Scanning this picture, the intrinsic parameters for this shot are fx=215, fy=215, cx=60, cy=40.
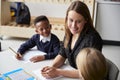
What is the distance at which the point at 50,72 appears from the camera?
51.0 inches

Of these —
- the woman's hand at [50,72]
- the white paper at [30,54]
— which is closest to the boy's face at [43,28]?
the white paper at [30,54]

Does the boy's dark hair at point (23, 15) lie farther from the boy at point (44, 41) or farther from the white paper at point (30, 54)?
the white paper at point (30, 54)

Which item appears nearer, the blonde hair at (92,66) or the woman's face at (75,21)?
the blonde hair at (92,66)

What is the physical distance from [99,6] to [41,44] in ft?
5.04

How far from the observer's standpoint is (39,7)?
358cm

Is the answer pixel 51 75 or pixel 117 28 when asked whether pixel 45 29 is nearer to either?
pixel 51 75

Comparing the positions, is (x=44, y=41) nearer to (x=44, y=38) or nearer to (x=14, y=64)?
(x=44, y=38)

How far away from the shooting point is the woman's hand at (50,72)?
4.22 ft

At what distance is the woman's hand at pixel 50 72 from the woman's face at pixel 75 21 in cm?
32

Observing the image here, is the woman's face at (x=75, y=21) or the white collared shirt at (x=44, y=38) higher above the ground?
the woman's face at (x=75, y=21)

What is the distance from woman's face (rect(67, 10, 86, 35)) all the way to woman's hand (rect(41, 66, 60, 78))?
32 centimetres

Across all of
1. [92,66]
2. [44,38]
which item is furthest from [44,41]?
[92,66]

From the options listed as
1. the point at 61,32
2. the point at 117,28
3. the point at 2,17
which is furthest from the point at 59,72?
the point at 2,17

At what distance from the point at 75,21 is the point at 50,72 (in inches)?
15.3
